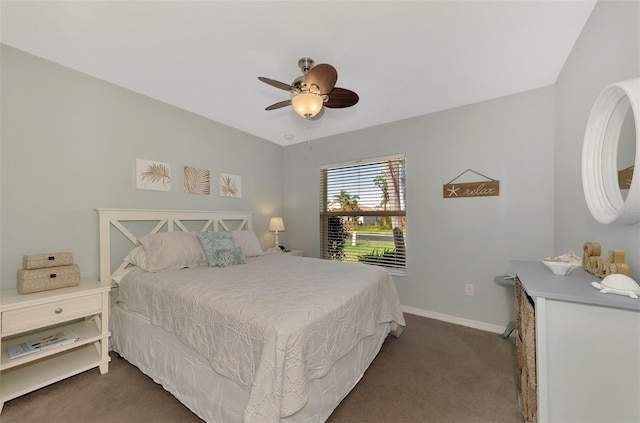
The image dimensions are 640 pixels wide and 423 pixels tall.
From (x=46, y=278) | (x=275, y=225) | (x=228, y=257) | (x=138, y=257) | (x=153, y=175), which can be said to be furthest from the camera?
(x=275, y=225)

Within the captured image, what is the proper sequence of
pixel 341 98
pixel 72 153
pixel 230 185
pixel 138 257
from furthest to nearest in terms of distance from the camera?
pixel 230 185
pixel 138 257
pixel 72 153
pixel 341 98

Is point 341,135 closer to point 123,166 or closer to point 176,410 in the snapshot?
Result: point 123,166

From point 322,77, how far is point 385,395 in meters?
2.20

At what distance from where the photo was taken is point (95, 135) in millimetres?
2289

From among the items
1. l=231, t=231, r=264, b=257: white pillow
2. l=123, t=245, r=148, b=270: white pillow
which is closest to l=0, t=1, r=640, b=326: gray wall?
l=123, t=245, r=148, b=270: white pillow

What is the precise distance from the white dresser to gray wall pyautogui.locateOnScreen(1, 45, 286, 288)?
3.24 metres

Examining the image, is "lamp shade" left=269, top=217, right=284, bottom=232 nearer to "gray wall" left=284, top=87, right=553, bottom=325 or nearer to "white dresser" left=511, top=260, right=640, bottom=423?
"gray wall" left=284, top=87, right=553, bottom=325

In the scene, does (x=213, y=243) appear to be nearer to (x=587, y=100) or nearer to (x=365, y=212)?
(x=365, y=212)

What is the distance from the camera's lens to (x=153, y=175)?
105 inches

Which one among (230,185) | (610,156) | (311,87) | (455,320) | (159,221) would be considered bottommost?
(455,320)

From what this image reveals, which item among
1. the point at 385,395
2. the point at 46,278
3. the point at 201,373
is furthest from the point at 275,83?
the point at 385,395

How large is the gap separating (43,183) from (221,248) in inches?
57.6

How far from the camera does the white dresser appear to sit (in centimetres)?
97

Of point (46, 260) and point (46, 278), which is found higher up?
point (46, 260)
